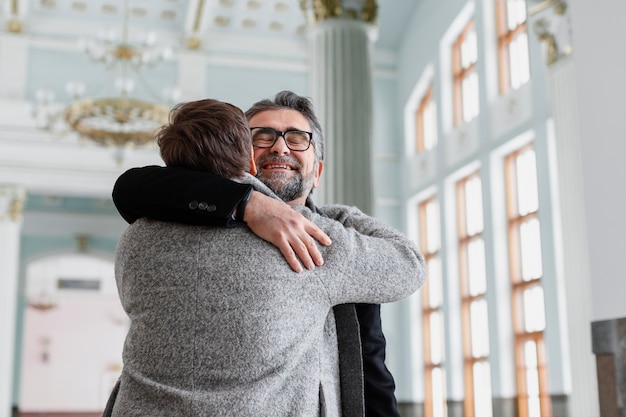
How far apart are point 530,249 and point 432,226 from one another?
3608 millimetres

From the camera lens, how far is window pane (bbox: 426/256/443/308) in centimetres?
1510

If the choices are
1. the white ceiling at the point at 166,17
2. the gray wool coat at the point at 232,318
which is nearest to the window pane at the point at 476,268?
the white ceiling at the point at 166,17

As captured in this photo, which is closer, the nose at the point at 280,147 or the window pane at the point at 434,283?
the nose at the point at 280,147

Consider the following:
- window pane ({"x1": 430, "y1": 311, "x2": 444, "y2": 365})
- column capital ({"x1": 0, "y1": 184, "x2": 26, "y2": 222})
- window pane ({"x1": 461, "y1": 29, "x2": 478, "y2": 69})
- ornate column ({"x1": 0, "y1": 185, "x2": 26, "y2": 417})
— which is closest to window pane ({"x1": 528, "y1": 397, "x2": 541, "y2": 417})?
window pane ({"x1": 430, "y1": 311, "x2": 444, "y2": 365})

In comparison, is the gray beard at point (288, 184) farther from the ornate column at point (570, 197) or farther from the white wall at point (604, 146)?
the ornate column at point (570, 197)

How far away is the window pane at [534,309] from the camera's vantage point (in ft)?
37.7

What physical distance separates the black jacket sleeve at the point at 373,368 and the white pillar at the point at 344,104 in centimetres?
314

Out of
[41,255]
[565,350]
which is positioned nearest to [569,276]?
[565,350]

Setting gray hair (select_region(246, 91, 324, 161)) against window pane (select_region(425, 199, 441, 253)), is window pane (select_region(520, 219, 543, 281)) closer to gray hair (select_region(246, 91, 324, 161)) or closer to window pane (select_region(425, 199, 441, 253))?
window pane (select_region(425, 199, 441, 253))

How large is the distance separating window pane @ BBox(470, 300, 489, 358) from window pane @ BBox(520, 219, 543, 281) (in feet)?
4.21

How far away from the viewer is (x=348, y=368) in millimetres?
1565

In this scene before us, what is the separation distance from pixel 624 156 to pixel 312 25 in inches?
135

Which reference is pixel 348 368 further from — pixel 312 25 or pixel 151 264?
pixel 312 25

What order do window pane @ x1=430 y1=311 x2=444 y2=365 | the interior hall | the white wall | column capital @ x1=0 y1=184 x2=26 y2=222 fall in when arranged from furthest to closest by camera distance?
window pane @ x1=430 y1=311 x2=444 y2=365
column capital @ x1=0 y1=184 x2=26 y2=222
the interior hall
the white wall
